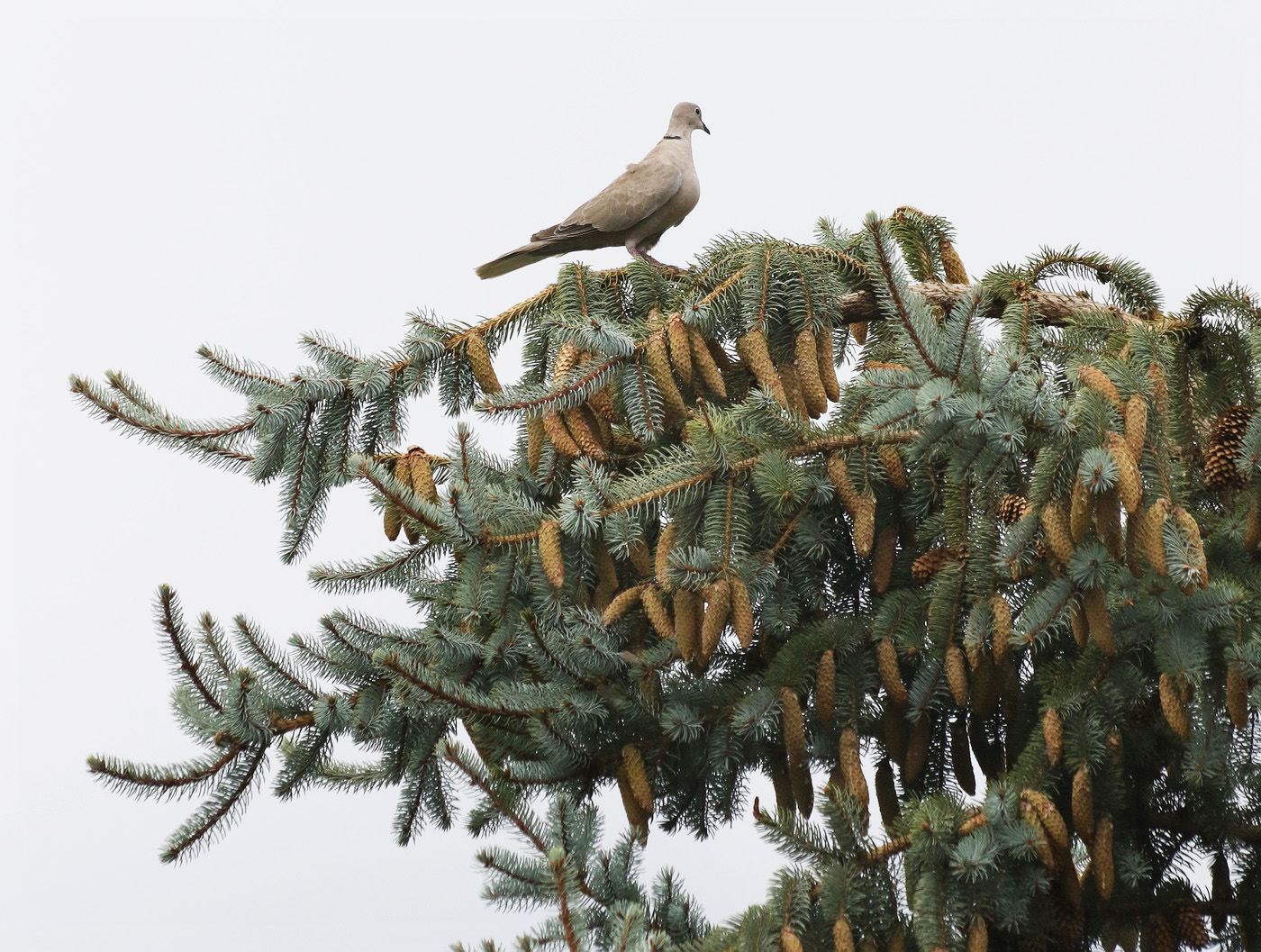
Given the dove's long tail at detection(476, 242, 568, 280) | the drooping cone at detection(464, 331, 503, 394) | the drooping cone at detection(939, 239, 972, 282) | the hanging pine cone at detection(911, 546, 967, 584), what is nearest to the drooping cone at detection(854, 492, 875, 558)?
the hanging pine cone at detection(911, 546, 967, 584)

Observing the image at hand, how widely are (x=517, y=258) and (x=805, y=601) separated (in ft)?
5.63

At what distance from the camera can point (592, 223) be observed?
458 cm

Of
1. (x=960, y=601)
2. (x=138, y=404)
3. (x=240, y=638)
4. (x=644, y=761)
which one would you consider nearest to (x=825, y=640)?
(x=960, y=601)

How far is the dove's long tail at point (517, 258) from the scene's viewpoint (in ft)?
14.5

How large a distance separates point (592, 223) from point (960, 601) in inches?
87.6

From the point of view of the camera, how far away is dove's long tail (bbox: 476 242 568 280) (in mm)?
4410

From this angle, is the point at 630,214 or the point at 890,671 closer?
the point at 890,671

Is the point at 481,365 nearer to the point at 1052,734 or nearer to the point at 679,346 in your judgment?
the point at 679,346

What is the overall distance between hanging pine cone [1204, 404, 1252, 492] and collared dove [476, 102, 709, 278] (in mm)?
1997

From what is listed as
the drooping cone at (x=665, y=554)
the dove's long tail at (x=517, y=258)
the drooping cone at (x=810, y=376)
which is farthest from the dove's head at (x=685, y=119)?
the drooping cone at (x=665, y=554)

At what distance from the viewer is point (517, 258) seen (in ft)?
14.6

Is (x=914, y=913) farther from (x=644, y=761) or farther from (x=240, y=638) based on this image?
(x=240, y=638)

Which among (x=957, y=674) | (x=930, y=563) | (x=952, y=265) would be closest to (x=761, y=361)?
(x=930, y=563)

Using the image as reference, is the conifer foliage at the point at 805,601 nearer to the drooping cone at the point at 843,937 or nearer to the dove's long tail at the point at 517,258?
the drooping cone at the point at 843,937
